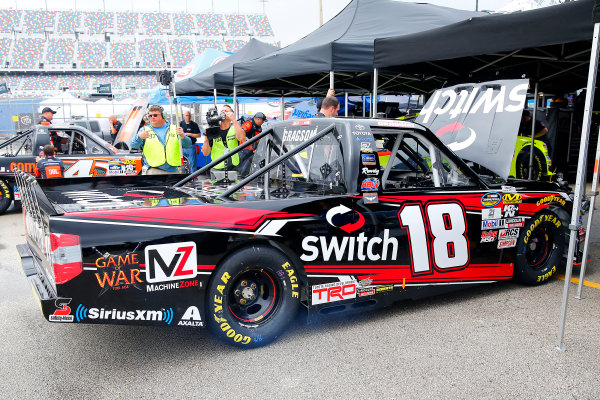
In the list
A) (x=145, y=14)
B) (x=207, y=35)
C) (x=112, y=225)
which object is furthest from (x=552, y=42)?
(x=145, y=14)

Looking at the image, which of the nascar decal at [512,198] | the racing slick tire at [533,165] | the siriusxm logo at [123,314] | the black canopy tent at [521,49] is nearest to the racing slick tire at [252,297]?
the siriusxm logo at [123,314]

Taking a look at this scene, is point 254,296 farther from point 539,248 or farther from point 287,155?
point 539,248

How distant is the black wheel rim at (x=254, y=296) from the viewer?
122 inches

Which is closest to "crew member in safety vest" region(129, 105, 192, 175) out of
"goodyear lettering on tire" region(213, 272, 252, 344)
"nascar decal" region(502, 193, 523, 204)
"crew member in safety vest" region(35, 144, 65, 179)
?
"crew member in safety vest" region(35, 144, 65, 179)

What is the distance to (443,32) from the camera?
206 inches

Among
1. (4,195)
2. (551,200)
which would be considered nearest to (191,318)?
(551,200)

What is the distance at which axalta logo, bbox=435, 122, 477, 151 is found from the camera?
5129 millimetres

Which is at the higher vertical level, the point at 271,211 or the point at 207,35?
the point at 207,35

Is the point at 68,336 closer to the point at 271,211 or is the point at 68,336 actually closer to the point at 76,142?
the point at 271,211

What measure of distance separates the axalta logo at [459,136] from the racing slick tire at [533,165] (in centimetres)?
431

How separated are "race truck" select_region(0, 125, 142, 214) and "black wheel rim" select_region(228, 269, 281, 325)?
590 centimetres

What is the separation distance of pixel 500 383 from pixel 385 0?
789 centimetres

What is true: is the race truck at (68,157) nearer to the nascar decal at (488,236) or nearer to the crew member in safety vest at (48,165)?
the crew member in safety vest at (48,165)

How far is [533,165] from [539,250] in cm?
539
